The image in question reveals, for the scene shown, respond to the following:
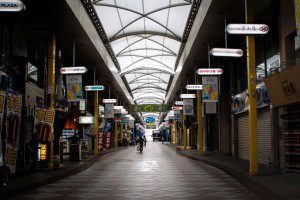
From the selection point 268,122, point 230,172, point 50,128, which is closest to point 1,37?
point 50,128

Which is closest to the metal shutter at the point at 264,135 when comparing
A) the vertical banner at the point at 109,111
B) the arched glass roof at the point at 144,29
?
the arched glass roof at the point at 144,29

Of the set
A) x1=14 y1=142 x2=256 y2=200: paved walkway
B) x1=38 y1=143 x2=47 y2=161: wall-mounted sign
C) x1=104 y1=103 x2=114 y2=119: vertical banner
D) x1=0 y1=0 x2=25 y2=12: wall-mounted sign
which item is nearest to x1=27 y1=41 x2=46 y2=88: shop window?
x1=38 y1=143 x2=47 y2=161: wall-mounted sign

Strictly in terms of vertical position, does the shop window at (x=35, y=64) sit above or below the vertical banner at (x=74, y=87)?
above

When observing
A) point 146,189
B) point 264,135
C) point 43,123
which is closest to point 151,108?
point 264,135

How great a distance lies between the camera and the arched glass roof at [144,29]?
22.5m

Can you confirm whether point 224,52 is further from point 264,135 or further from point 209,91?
point 209,91

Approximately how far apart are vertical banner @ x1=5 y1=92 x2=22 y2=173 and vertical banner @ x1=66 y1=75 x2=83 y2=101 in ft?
28.5

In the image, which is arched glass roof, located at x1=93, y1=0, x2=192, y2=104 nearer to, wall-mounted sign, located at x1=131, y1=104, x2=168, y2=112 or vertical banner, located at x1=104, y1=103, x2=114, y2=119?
vertical banner, located at x1=104, y1=103, x2=114, y2=119

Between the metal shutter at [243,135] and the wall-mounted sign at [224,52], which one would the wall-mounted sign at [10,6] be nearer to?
the wall-mounted sign at [224,52]

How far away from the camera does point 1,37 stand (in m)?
15.1

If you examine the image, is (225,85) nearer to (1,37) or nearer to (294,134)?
(294,134)

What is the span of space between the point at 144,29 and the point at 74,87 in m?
9.14

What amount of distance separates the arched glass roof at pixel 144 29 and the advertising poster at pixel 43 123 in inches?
323

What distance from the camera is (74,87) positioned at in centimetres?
1934
